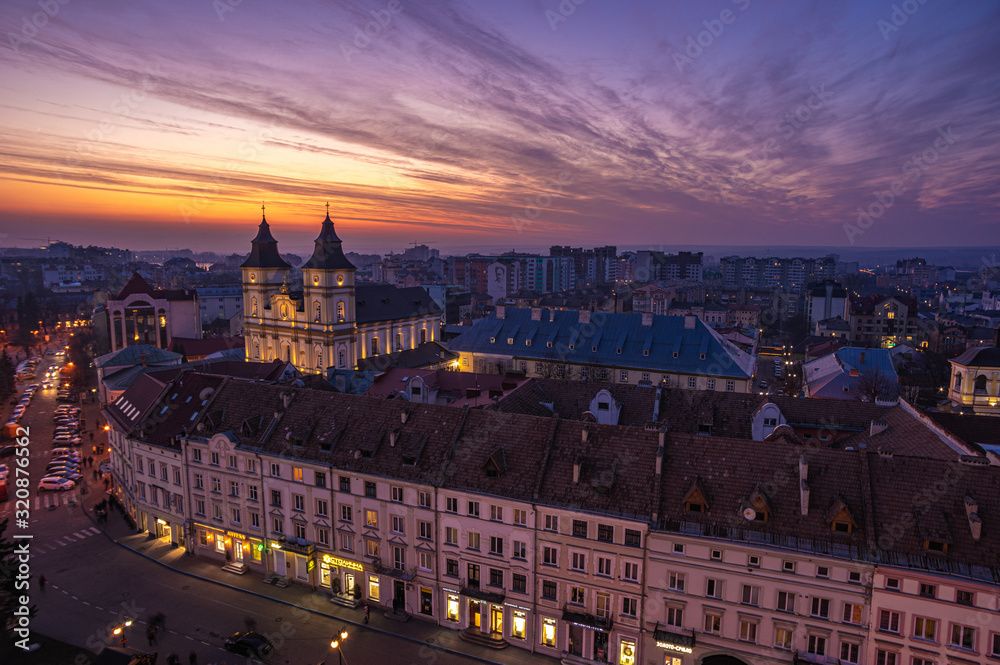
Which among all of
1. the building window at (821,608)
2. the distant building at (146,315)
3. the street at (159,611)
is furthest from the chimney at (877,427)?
the distant building at (146,315)

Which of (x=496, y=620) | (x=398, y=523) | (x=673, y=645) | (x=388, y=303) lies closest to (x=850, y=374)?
(x=673, y=645)

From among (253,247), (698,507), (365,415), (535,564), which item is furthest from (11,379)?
(698,507)

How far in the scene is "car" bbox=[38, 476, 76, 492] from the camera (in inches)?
2404

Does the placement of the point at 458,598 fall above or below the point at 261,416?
below

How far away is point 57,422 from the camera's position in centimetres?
8488

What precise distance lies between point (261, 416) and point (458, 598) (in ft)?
70.9

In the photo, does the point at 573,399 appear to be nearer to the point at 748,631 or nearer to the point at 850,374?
the point at 748,631

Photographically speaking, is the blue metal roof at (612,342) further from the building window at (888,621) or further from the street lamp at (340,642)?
the street lamp at (340,642)

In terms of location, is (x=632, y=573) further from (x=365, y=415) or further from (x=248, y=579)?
(x=248, y=579)

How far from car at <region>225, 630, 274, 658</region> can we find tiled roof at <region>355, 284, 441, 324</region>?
67510mm

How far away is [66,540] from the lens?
50.3 m

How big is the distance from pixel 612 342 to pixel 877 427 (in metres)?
40.2

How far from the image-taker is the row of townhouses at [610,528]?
1110 inches

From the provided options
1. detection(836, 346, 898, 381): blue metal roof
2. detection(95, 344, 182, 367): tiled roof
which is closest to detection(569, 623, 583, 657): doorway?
detection(836, 346, 898, 381): blue metal roof
